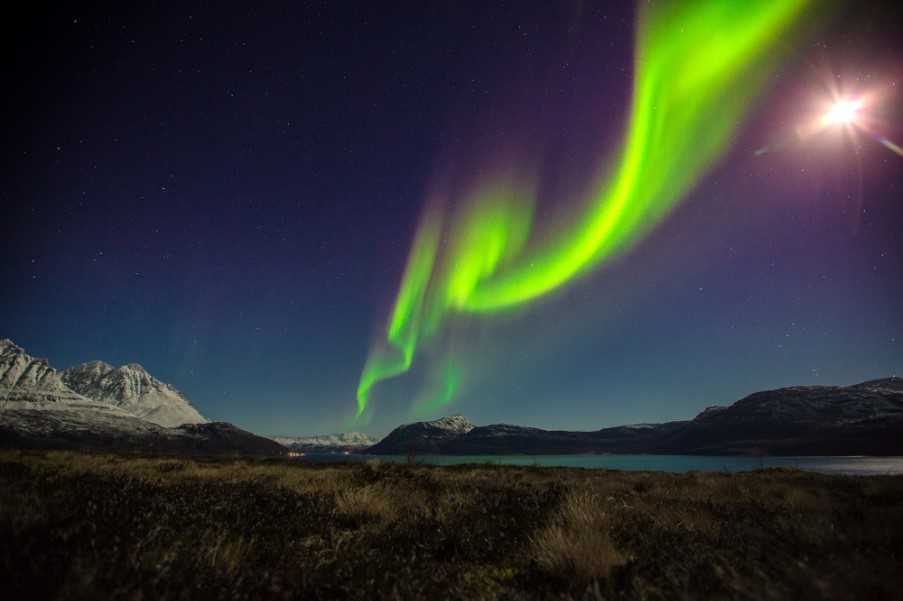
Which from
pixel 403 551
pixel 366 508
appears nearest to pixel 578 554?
pixel 403 551

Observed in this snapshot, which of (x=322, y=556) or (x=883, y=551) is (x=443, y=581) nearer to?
(x=322, y=556)

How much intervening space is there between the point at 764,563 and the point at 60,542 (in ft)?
19.8

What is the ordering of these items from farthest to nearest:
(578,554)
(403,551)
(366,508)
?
(366,508)
(403,551)
(578,554)

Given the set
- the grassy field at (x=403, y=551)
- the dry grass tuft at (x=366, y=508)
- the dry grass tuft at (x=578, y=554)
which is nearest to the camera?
the grassy field at (x=403, y=551)

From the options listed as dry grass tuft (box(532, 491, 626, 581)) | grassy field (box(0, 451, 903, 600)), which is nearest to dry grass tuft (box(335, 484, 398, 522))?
grassy field (box(0, 451, 903, 600))

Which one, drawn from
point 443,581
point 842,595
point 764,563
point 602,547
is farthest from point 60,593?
point 764,563

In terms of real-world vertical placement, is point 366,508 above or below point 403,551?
above

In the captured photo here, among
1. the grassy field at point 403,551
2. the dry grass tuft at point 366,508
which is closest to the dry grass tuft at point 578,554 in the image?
the grassy field at point 403,551

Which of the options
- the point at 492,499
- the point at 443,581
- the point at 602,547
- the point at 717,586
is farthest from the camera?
the point at 492,499

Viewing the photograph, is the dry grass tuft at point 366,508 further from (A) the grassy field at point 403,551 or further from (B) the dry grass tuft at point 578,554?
(B) the dry grass tuft at point 578,554

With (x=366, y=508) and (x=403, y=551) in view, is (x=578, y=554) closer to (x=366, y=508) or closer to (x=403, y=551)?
(x=403, y=551)

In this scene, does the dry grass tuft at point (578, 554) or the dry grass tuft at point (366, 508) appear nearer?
the dry grass tuft at point (578, 554)

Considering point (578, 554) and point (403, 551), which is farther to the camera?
point (403, 551)

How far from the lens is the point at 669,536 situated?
540 cm
